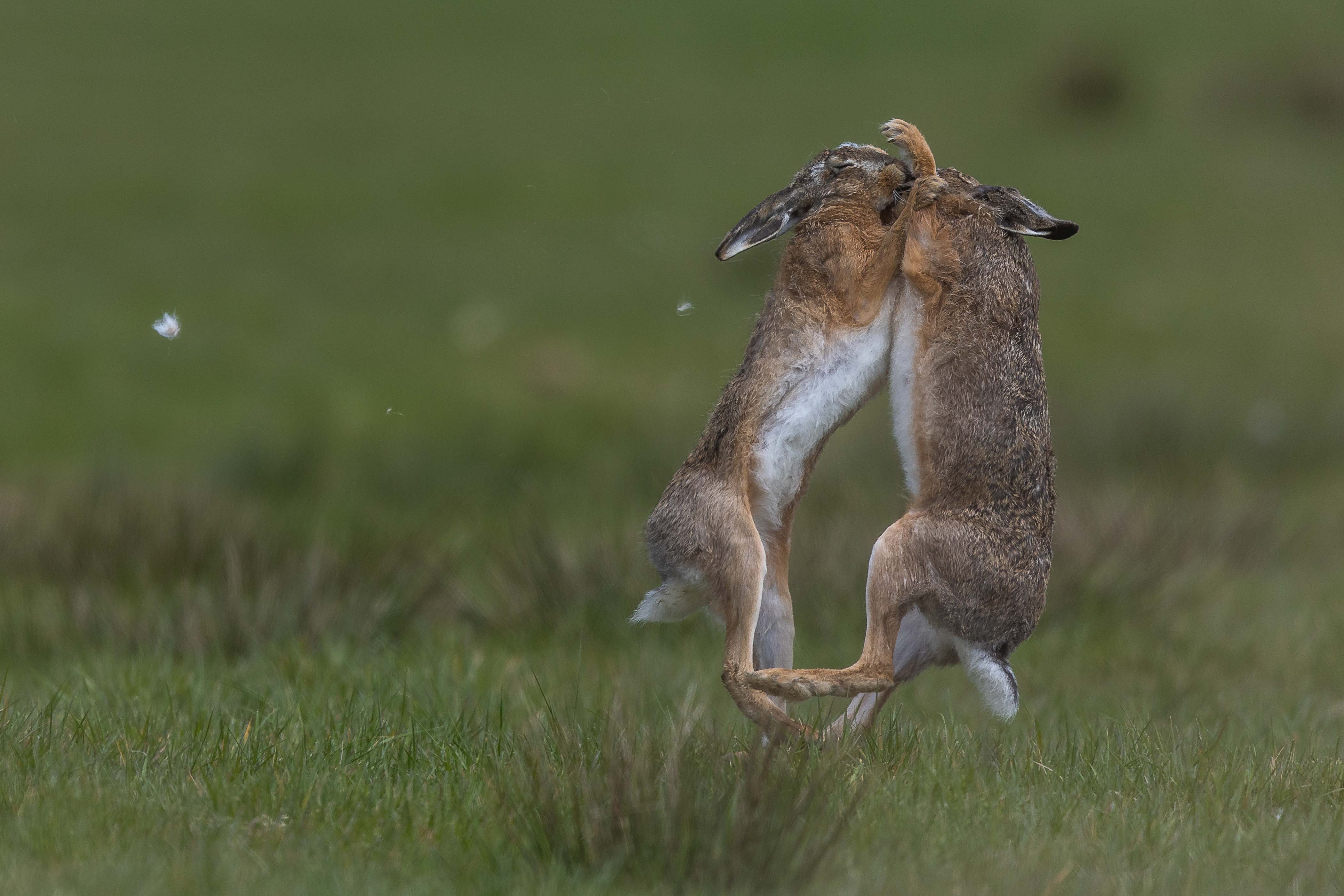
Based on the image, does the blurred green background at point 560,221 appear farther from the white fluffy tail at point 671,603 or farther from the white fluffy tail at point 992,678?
the white fluffy tail at point 992,678

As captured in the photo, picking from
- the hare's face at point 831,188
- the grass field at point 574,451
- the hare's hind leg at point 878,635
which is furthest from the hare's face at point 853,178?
the grass field at point 574,451

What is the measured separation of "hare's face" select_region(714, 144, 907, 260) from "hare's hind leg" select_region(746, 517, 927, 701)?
2.84 ft

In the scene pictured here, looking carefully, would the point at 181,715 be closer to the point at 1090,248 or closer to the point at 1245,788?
A: the point at 1245,788

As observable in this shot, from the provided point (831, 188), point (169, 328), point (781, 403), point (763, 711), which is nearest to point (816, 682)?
point (763, 711)

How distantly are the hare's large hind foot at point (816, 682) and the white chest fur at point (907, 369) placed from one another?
512mm

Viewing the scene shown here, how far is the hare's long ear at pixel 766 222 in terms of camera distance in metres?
3.88

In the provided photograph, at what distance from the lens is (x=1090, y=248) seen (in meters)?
18.0

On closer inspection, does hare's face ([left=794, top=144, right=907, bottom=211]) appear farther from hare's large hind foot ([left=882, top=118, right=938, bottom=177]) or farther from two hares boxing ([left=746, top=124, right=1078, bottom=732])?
two hares boxing ([left=746, top=124, right=1078, bottom=732])

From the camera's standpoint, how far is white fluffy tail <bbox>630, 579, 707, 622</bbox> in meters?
3.92

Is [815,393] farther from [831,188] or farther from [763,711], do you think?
[763,711]

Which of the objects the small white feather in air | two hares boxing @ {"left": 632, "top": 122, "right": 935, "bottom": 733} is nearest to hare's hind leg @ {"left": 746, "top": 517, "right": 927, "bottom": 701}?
two hares boxing @ {"left": 632, "top": 122, "right": 935, "bottom": 733}

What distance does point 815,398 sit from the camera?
3.83m

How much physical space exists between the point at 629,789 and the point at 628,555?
13.2ft

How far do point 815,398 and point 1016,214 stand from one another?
733mm
